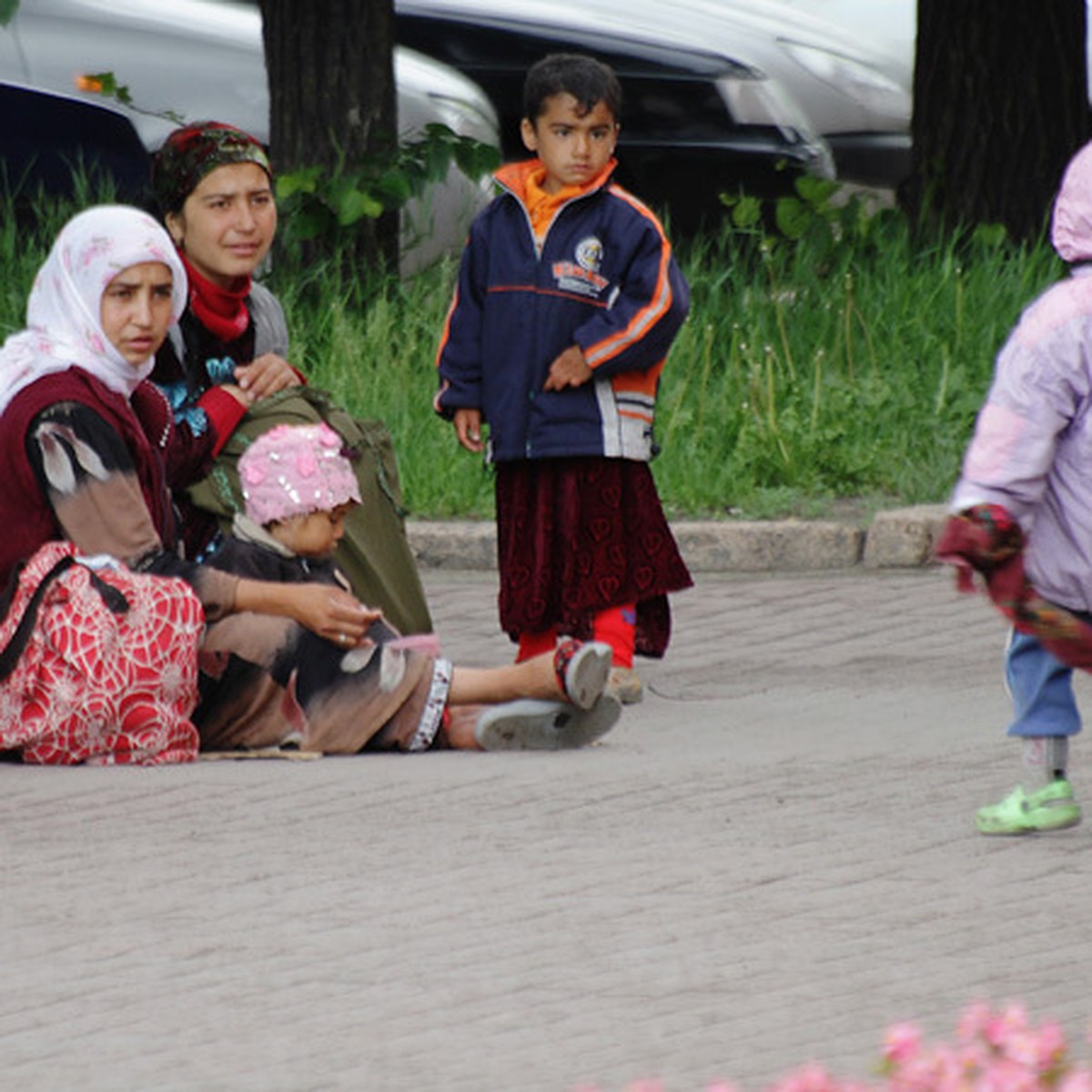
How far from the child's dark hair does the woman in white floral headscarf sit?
103 cm

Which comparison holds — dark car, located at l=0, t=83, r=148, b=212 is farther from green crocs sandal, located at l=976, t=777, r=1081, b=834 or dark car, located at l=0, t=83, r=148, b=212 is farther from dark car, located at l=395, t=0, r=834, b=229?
green crocs sandal, located at l=976, t=777, r=1081, b=834

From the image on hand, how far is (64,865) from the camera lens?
5629mm

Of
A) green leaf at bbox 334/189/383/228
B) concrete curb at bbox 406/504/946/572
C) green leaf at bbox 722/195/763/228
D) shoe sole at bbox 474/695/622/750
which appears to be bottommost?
concrete curb at bbox 406/504/946/572

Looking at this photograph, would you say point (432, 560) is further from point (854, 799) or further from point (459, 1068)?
point (459, 1068)

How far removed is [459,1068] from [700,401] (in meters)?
6.33

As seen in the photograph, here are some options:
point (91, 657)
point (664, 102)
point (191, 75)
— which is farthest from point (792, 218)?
point (91, 657)

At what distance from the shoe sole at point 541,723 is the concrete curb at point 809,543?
8.78ft

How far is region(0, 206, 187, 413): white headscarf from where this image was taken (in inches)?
267

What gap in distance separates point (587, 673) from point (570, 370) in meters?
1.02

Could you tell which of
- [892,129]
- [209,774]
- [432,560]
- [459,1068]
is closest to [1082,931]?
[459,1068]

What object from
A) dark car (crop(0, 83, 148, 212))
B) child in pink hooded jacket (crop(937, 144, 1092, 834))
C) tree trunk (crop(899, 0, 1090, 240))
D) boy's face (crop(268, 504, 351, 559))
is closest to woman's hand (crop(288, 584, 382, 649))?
boy's face (crop(268, 504, 351, 559))

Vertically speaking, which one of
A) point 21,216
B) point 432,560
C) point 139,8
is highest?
point 139,8

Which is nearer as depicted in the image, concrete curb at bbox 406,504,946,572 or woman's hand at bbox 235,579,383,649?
woman's hand at bbox 235,579,383,649

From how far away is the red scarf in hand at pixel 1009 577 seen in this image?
5223 mm
